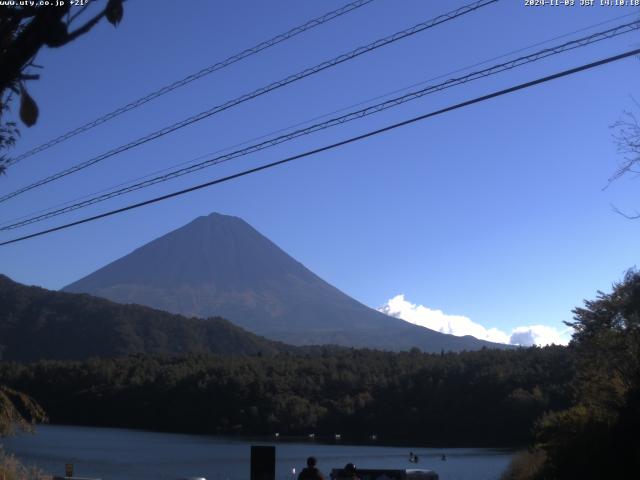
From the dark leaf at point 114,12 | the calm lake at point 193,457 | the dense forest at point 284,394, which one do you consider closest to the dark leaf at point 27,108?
the dark leaf at point 114,12

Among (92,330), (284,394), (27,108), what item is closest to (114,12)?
(27,108)

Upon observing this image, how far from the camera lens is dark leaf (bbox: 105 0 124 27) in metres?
5.32

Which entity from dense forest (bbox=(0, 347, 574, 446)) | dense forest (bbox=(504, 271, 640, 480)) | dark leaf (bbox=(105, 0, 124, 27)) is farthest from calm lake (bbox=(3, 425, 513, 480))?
dark leaf (bbox=(105, 0, 124, 27))

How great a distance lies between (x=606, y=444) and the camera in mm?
20047

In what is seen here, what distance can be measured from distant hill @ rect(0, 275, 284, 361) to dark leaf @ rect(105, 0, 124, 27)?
100273 mm

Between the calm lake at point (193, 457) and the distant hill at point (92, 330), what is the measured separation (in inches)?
1588

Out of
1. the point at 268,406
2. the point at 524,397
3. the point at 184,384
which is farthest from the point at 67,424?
the point at 524,397

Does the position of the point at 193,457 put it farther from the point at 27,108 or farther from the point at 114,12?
the point at 114,12

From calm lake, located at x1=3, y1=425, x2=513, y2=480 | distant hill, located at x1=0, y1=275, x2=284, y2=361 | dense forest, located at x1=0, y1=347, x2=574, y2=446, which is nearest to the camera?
calm lake, located at x1=3, y1=425, x2=513, y2=480

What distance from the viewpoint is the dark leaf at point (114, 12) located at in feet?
17.5

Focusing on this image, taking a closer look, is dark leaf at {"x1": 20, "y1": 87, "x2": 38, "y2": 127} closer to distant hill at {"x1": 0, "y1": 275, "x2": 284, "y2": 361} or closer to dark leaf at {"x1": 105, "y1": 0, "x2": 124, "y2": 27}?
dark leaf at {"x1": 105, "y1": 0, "x2": 124, "y2": 27}

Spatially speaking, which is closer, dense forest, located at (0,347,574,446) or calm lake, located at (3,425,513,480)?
calm lake, located at (3,425,513,480)

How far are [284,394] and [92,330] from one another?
41660mm

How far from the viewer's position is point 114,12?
211 inches
